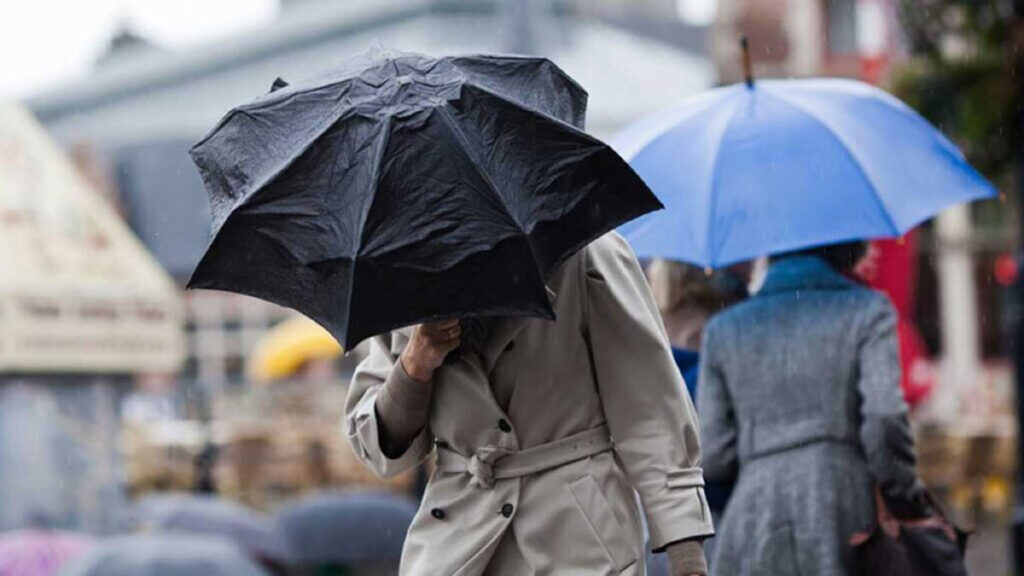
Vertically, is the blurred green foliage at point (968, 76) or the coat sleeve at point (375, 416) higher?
the coat sleeve at point (375, 416)

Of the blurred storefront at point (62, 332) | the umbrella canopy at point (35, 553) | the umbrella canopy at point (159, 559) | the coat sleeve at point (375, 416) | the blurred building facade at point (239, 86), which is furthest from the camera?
the blurred building facade at point (239, 86)

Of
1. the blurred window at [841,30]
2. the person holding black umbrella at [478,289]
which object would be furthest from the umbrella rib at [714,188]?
the blurred window at [841,30]

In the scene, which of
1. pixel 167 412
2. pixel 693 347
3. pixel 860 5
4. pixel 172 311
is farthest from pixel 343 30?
pixel 693 347

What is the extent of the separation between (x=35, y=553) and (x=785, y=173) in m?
4.51

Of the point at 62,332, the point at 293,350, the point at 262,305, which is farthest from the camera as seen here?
the point at 262,305

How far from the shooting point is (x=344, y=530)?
11.5 metres

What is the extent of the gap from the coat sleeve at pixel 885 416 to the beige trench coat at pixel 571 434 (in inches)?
51.9

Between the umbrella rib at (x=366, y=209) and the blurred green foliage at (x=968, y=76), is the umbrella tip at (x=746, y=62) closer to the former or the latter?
the umbrella rib at (x=366, y=209)

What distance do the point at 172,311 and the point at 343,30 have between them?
48.2 meters

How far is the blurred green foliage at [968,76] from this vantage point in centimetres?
1212

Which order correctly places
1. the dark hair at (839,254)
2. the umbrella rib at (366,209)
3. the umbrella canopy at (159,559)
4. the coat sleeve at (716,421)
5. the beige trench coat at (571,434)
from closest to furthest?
the umbrella rib at (366,209) < the beige trench coat at (571,434) < the coat sleeve at (716,421) < the dark hair at (839,254) < the umbrella canopy at (159,559)

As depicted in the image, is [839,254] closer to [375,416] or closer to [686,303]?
[686,303]

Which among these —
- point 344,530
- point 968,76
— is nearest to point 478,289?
point 344,530

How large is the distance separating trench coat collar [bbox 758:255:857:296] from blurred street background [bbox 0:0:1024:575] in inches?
21.6
